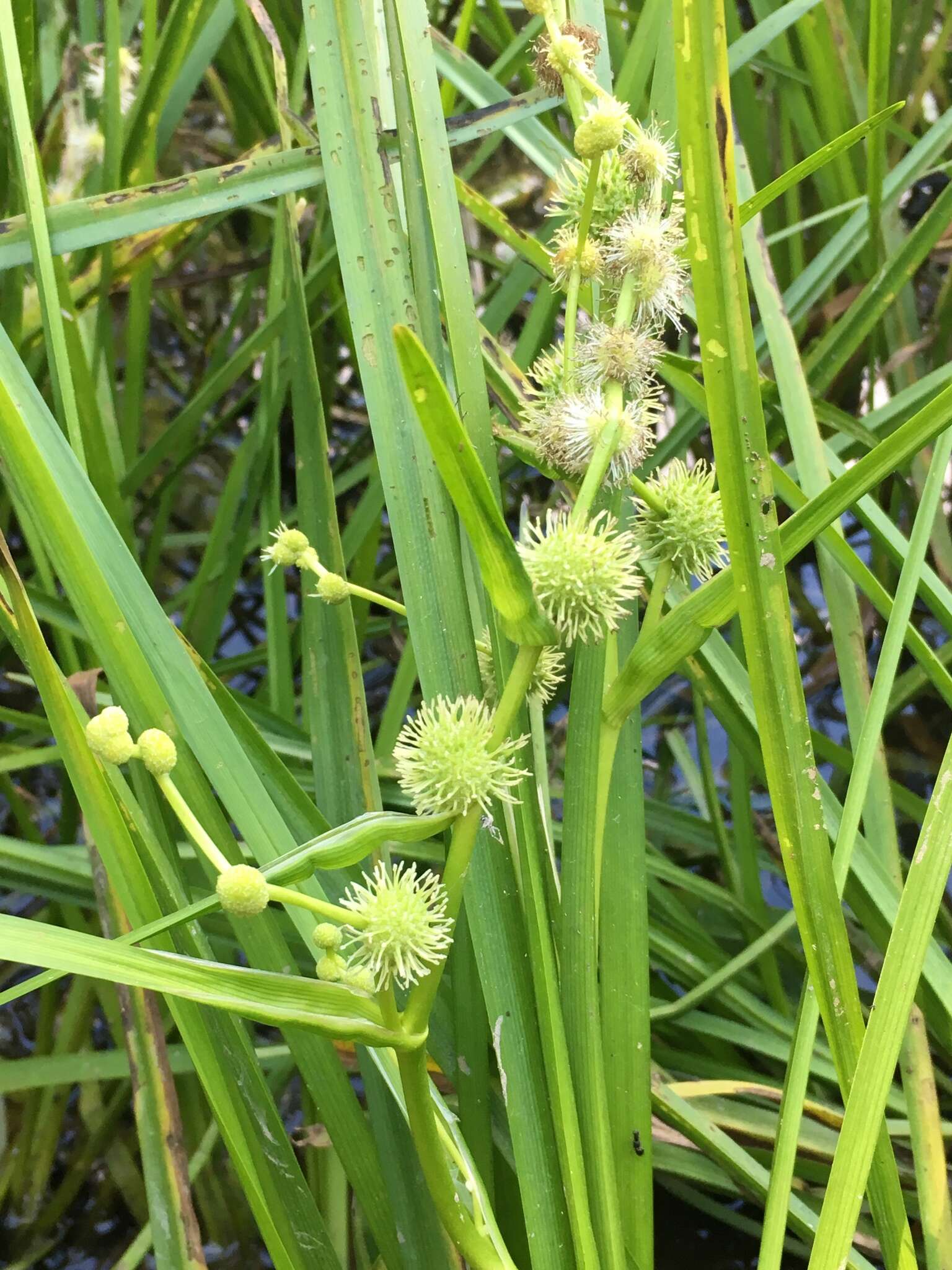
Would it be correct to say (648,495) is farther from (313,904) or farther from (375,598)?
(313,904)

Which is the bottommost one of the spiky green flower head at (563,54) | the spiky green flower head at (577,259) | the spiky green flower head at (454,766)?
the spiky green flower head at (454,766)

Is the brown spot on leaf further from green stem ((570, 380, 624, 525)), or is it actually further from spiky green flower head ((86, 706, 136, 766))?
spiky green flower head ((86, 706, 136, 766))

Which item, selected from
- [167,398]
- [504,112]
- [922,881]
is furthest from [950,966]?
[167,398]

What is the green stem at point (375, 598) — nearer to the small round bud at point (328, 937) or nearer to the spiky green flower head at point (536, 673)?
the spiky green flower head at point (536, 673)

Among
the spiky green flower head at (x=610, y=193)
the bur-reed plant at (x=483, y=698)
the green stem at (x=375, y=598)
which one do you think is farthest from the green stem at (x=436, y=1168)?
the spiky green flower head at (x=610, y=193)

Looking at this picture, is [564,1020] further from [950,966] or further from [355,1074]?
[355,1074]

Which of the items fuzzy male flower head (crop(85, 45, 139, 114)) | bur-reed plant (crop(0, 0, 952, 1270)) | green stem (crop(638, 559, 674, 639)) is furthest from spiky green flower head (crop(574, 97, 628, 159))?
fuzzy male flower head (crop(85, 45, 139, 114))
